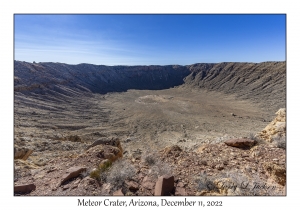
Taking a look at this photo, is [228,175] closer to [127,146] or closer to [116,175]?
[116,175]

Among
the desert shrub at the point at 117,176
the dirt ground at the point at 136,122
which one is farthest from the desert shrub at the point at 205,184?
the dirt ground at the point at 136,122

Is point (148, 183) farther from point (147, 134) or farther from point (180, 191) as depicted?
point (147, 134)

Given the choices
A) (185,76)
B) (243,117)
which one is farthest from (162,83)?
(243,117)

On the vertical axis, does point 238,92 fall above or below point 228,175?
above

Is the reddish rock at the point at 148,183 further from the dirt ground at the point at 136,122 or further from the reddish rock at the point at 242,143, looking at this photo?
the dirt ground at the point at 136,122

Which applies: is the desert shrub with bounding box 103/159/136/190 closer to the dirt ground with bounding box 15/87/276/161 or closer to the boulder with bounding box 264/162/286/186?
the boulder with bounding box 264/162/286/186

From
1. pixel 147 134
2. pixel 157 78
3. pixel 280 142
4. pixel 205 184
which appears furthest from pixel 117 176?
pixel 157 78

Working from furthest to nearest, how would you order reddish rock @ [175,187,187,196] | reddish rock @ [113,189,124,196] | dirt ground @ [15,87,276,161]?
1. dirt ground @ [15,87,276,161]
2. reddish rock @ [175,187,187,196]
3. reddish rock @ [113,189,124,196]

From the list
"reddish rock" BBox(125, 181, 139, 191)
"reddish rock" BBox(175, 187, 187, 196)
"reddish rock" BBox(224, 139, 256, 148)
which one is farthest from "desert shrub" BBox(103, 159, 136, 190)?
"reddish rock" BBox(224, 139, 256, 148)
